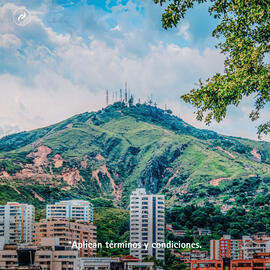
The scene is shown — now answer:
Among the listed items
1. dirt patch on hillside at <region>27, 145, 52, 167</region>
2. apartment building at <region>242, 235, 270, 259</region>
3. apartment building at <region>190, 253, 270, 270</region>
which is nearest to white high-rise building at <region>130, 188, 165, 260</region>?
apartment building at <region>242, 235, 270, 259</region>

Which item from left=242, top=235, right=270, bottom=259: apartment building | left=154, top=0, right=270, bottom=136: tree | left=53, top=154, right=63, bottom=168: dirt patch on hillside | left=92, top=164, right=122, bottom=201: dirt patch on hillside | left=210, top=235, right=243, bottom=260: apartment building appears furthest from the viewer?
left=92, top=164, right=122, bottom=201: dirt patch on hillside

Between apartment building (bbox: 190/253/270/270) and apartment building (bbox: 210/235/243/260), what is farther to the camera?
apartment building (bbox: 210/235/243/260)

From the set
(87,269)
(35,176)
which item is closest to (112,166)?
(35,176)

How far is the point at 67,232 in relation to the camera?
6569 cm

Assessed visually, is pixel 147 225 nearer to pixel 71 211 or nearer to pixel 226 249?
pixel 226 249

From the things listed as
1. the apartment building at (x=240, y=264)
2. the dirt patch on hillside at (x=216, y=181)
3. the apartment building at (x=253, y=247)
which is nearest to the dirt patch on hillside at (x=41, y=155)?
the dirt patch on hillside at (x=216, y=181)

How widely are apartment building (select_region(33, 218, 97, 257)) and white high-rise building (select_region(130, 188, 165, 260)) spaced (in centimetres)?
568

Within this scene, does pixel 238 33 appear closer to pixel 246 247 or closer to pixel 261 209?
pixel 246 247

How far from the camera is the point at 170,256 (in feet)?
223

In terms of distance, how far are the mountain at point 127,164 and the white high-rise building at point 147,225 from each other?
3731cm

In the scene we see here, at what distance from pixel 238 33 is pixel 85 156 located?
137m

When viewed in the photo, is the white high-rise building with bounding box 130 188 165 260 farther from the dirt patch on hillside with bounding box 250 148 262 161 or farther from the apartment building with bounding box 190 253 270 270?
the dirt patch on hillside with bounding box 250 148 262 161

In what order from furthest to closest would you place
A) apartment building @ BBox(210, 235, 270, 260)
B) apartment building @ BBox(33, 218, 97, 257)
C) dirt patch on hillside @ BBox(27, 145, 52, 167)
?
dirt patch on hillside @ BBox(27, 145, 52, 167)
apartment building @ BBox(210, 235, 270, 260)
apartment building @ BBox(33, 218, 97, 257)

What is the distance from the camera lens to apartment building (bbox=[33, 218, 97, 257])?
6569 cm
